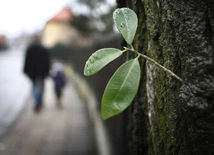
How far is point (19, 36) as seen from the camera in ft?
322

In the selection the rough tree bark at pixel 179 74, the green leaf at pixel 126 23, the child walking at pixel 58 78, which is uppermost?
the green leaf at pixel 126 23

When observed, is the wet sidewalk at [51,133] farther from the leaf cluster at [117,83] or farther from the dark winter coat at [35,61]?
the leaf cluster at [117,83]

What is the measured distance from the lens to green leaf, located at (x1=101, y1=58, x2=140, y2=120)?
3.84ft

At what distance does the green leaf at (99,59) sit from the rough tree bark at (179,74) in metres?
0.25

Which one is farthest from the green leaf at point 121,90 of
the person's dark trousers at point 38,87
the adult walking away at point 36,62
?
the person's dark trousers at point 38,87

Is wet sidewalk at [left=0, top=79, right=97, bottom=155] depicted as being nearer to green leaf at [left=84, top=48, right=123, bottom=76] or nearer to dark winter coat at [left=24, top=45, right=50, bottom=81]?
dark winter coat at [left=24, top=45, right=50, bottom=81]

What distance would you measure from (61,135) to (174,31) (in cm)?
510

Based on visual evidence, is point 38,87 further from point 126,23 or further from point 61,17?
point 61,17

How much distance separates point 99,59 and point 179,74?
0.34 metres

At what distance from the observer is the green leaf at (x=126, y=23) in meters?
1.22

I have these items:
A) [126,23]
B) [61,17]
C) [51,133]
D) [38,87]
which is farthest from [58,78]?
[61,17]

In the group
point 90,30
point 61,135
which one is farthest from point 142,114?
point 90,30

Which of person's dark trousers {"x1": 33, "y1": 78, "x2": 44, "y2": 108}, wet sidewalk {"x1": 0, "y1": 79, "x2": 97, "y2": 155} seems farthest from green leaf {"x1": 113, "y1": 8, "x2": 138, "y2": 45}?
person's dark trousers {"x1": 33, "y1": 78, "x2": 44, "y2": 108}

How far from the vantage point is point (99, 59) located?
121 cm
